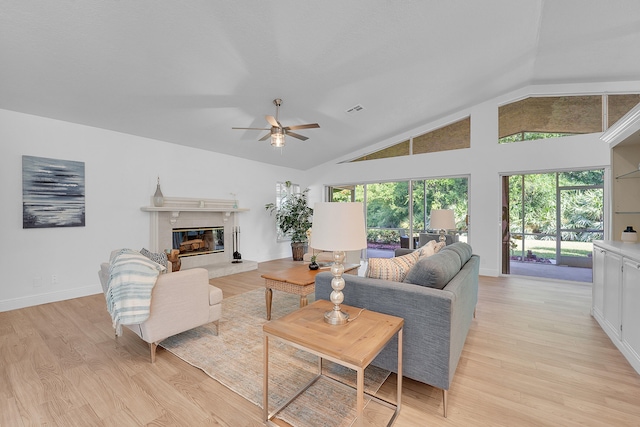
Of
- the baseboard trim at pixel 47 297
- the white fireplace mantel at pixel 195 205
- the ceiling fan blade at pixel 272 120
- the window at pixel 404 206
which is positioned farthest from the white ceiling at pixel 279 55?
the baseboard trim at pixel 47 297

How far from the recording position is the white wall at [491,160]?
15.3ft

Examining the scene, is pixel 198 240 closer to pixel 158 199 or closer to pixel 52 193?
pixel 158 199

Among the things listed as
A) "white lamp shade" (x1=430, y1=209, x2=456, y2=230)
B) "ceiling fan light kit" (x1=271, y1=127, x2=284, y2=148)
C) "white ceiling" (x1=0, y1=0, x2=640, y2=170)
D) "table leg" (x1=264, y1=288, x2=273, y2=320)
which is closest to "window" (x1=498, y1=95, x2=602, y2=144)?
"white ceiling" (x1=0, y1=0, x2=640, y2=170)

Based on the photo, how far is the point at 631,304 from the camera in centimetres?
228

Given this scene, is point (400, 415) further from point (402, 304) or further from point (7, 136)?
point (7, 136)

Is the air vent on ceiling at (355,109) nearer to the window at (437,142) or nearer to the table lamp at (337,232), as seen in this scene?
the window at (437,142)

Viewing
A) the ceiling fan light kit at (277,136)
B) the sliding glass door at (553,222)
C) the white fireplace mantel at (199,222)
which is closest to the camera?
the ceiling fan light kit at (277,136)

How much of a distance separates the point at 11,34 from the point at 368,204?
20.6 feet

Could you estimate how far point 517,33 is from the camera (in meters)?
3.48

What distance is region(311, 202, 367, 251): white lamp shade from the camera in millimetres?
1570

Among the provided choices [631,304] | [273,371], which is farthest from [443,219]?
[273,371]

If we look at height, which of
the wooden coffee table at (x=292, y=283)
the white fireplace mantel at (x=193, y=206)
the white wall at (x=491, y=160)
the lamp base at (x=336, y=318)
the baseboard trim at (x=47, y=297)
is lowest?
the baseboard trim at (x=47, y=297)

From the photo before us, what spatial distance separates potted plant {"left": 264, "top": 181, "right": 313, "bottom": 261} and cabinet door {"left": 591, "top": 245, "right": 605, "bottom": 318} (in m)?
5.09

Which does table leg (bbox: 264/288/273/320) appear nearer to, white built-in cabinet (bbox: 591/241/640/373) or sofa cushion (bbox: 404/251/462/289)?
sofa cushion (bbox: 404/251/462/289)
